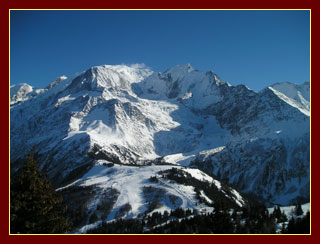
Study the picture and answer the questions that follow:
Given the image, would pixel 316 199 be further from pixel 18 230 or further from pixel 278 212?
pixel 278 212

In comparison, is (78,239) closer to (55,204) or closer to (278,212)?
(55,204)

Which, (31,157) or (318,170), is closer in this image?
(318,170)

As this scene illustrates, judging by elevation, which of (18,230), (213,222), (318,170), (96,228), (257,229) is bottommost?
(96,228)

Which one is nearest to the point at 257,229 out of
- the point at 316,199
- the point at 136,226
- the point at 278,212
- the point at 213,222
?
the point at 278,212

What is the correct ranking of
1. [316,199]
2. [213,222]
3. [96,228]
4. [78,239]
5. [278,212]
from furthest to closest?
[96,228], [278,212], [213,222], [316,199], [78,239]

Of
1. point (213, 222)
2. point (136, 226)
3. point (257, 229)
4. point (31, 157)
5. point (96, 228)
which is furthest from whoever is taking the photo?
point (96, 228)

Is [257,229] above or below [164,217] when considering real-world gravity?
above
